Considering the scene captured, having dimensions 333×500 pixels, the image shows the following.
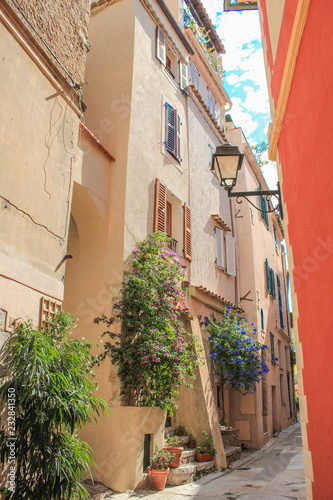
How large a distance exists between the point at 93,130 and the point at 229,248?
256 inches

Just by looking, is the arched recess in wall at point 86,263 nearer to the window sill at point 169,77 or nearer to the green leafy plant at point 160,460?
the green leafy plant at point 160,460

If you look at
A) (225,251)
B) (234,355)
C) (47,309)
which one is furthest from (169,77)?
(47,309)

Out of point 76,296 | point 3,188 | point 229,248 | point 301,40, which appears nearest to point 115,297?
point 76,296

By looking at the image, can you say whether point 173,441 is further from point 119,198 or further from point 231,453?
point 119,198

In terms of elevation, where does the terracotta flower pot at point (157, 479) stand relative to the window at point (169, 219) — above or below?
below

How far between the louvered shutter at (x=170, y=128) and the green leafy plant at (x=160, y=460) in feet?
23.6

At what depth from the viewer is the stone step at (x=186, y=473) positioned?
7.77 metres

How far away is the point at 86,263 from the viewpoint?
8961 millimetres

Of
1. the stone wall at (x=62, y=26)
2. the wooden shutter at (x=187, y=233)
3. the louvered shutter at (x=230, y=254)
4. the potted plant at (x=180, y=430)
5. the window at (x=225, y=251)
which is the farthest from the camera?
the louvered shutter at (x=230, y=254)

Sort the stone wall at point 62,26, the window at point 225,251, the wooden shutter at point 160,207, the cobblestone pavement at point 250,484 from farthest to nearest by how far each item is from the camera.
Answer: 1. the window at point 225,251
2. the wooden shutter at point 160,207
3. the cobblestone pavement at point 250,484
4. the stone wall at point 62,26

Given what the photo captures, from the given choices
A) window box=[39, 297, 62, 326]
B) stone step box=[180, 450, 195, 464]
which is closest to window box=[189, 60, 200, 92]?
window box=[39, 297, 62, 326]

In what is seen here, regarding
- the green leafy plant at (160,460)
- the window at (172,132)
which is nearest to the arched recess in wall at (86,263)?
the green leafy plant at (160,460)

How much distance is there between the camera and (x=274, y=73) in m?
6.20

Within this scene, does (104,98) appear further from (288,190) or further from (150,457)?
(150,457)
